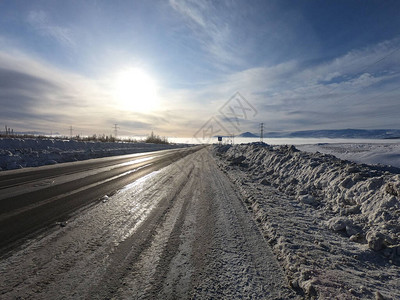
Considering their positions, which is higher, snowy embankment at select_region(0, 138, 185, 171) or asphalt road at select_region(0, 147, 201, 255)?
snowy embankment at select_region(0, 138, 185, 171)

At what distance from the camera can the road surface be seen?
2.04 metres

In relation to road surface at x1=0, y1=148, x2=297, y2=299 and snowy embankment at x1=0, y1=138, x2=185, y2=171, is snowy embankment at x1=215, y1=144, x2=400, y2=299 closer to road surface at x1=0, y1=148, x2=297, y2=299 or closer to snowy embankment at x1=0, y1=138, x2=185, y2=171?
road surface at x1=0, y1=148, x2=297, y2=299

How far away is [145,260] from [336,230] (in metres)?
3.52

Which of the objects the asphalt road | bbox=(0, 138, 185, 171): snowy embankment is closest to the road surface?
the asphalt road

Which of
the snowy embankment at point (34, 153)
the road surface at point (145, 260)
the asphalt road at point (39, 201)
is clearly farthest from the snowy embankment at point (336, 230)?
the snowy embankment at point (34, 153)

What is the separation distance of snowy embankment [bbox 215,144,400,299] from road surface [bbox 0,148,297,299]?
37 cm

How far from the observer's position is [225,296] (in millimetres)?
2020

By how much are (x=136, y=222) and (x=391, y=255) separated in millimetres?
4107

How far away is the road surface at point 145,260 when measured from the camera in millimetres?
2035

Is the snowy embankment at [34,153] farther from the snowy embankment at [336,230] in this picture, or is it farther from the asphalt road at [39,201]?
the snowy embankment at [336,230]

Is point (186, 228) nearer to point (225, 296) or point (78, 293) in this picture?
point (225, 296)

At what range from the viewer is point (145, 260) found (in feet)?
8.32

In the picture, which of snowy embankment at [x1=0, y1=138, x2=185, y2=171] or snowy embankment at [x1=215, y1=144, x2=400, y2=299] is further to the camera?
snowy embankment at [x1=0, y1=138, x2=185, y2=171]

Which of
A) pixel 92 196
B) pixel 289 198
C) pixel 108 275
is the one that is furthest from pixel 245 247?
pixel 92 196
